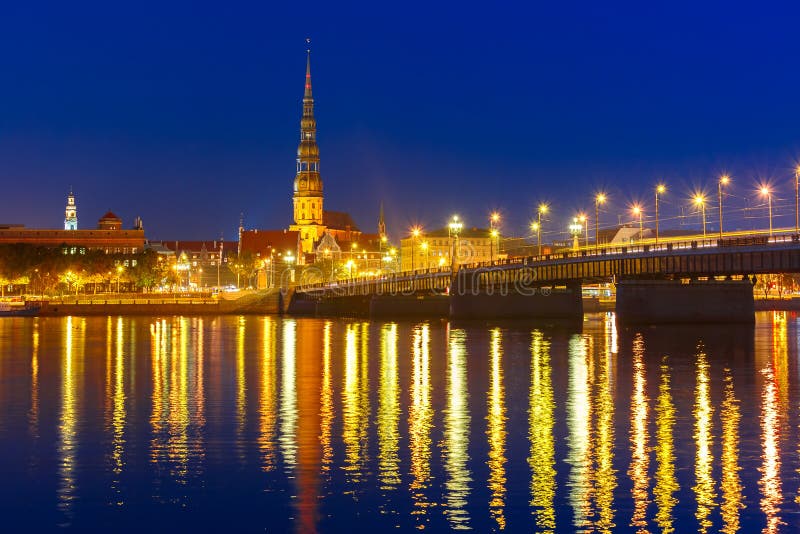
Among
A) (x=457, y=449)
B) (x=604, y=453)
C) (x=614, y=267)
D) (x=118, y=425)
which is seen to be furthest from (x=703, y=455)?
(x=614, y=267)

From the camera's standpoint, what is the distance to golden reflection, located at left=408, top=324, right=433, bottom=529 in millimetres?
26016

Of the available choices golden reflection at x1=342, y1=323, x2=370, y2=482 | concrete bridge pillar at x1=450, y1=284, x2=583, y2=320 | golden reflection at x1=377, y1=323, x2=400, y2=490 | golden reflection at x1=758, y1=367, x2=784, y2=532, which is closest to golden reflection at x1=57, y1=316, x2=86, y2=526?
golden reflection at x1=342, y1=323, x2=370, y2=482

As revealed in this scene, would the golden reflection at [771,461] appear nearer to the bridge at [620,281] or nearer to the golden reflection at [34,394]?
the golden reflection at [34,394]

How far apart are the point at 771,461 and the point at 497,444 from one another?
25.6 ft

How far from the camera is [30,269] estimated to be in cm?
16225

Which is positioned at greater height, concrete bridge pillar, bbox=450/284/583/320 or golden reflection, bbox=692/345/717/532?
concrete bridge pillar, bbox=450/284/583/320

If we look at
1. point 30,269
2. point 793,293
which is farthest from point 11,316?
point 793,293

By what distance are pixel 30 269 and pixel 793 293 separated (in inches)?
4991

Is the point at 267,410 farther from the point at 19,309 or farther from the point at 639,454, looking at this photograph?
the point at 19,309

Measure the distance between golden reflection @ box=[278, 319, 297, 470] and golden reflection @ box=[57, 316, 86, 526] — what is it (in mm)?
5782

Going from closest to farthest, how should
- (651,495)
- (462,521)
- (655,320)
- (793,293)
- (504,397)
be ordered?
(462,521) → (651,495) → (504,397) → (655,320) → (793,293)

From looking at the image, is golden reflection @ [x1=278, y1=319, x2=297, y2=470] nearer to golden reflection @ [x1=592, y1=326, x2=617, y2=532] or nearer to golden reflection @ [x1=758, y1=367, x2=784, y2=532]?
golden reflection @ [x1=592, y1=326, x2=617, y2=532]

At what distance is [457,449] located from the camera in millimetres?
32406

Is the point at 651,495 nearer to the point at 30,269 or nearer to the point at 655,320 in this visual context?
the point at 655,320
